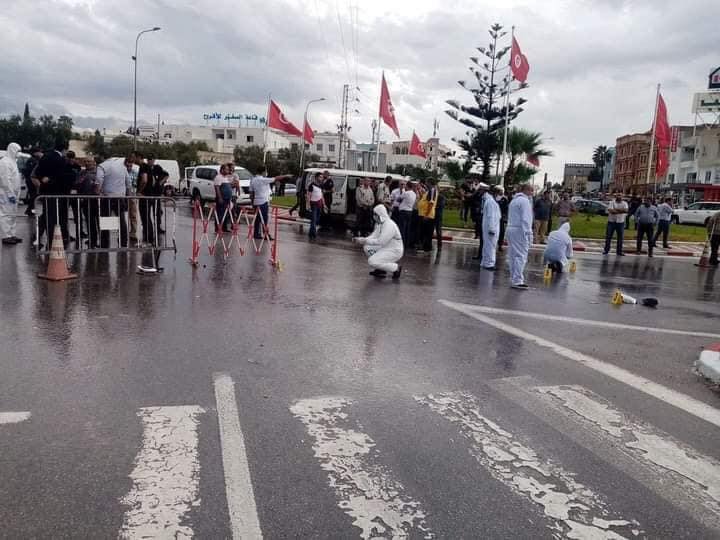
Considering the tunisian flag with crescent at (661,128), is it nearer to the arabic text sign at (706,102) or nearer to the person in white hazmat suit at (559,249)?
the person in white hazmat suit at (559,249)

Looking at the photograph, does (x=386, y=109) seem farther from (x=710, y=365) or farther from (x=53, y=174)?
(x=710, y=365)

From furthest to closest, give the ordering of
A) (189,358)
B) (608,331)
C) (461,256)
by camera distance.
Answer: (461,256) → (608,331) → (189,358)

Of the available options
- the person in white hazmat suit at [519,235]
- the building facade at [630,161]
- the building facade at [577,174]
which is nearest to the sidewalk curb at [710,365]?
the person in white hazmat suit at [519,235]

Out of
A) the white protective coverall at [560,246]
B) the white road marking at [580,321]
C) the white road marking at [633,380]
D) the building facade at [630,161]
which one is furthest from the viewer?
the building facade at [630,161]

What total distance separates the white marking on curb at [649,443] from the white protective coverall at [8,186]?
1118cm

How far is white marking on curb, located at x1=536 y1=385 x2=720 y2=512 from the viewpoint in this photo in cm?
383

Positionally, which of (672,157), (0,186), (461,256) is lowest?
(461,256)

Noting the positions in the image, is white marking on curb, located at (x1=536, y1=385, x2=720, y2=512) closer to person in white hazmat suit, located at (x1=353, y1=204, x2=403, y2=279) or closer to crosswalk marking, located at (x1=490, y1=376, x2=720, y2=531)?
crosswalk marking, located at (x1=490, y1=376, x2=720, y2=531)

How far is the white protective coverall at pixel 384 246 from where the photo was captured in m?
11.6

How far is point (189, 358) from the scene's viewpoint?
19.1 feet

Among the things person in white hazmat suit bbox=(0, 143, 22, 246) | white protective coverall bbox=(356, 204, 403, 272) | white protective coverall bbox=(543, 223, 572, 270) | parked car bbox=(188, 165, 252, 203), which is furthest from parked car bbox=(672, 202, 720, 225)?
person in white hazmat suit bbox=(0, 143, 22, 246)

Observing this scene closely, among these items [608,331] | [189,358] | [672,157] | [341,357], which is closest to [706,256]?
[608,331]

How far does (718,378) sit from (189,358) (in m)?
4.78

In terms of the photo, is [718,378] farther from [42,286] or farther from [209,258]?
[209,258]
